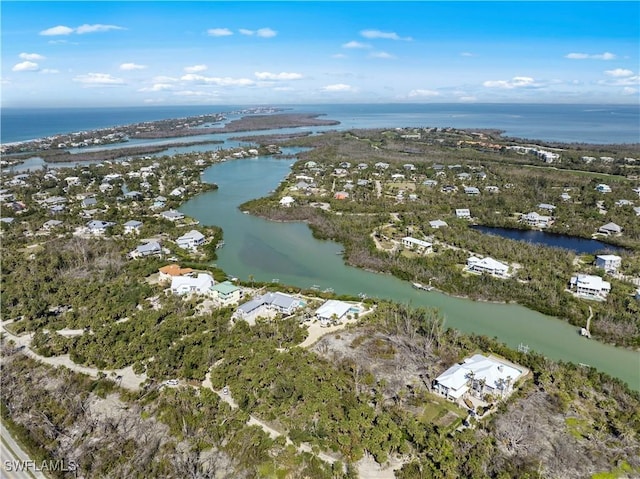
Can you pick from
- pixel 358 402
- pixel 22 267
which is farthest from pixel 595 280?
pixel 22 267

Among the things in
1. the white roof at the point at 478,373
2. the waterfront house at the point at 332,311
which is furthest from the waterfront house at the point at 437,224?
the white roof at the point at 478,373

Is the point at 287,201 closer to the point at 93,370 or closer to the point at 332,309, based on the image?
the point at 332,309

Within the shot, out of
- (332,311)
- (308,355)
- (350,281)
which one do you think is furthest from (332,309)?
(350,281)

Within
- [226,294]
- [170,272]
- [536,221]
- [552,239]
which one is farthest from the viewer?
[536,221]

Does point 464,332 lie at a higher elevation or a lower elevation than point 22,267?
lower

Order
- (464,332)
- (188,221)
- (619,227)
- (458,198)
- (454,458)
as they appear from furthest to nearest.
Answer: (458,198) < (188,221) < (619,227) < (464,332) < (454,458)

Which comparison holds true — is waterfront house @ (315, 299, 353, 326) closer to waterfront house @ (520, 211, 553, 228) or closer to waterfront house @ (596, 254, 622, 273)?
waterfront house @ (596, 254, 622, 273)

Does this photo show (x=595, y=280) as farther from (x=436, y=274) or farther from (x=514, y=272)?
(x=436, y=274)
